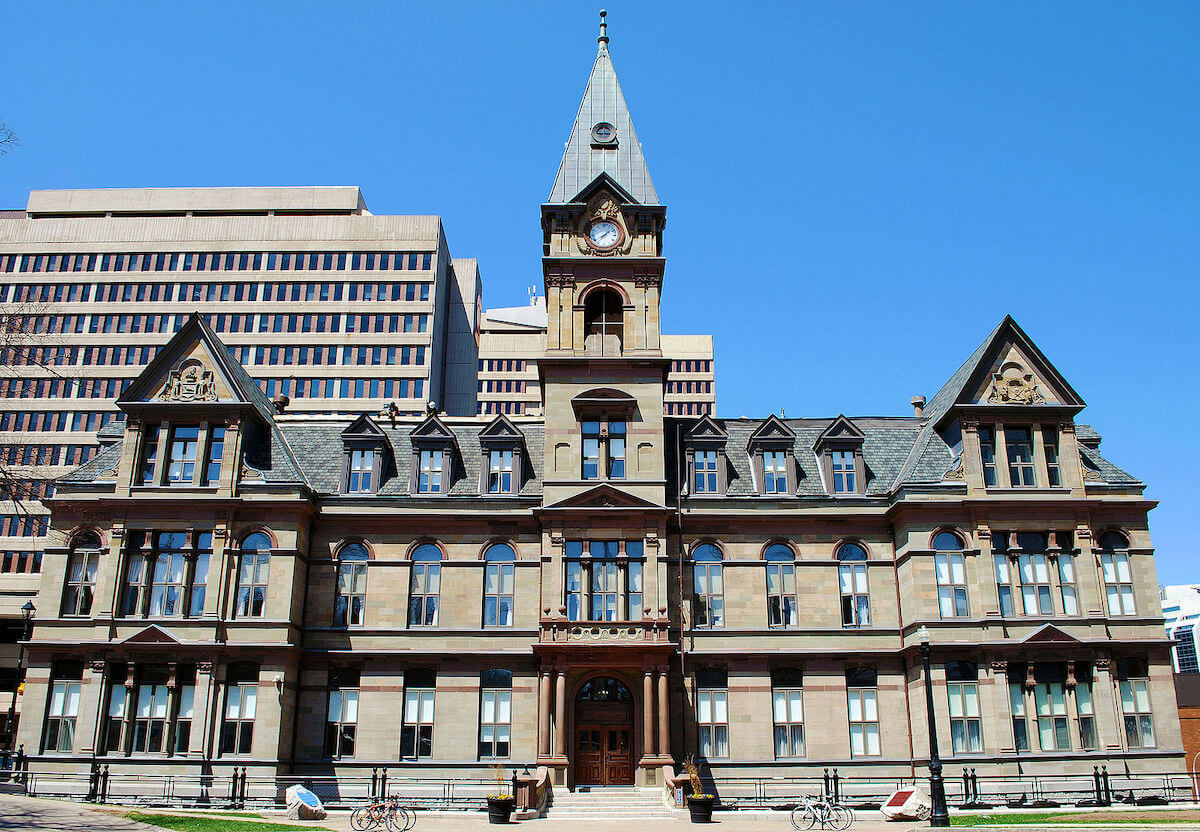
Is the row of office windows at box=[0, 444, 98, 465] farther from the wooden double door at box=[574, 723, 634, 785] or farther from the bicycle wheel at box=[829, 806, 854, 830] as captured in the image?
the bicycle wheel at box=[829, 806, 854, 830]

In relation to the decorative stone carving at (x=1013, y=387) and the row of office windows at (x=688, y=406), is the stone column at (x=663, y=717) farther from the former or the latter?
the row of office windows at (x=688, y=406)

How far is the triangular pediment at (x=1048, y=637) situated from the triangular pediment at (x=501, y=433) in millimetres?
21410

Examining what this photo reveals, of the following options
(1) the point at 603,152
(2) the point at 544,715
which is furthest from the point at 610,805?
(1) the point at 603,152

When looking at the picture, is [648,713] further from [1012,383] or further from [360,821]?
[1012,383]

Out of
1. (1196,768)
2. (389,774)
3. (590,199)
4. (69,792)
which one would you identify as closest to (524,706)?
(389,774)

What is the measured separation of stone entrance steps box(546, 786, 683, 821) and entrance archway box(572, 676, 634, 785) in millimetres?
1441

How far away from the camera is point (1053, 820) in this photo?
29188 mm

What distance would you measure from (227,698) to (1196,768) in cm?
4397

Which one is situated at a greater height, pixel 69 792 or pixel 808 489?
pixel 808 489

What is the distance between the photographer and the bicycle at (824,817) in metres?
29.1

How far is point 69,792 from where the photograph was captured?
118 ft

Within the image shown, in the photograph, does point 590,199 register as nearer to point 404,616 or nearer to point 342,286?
point 404,616

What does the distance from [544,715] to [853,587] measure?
13.5 metres

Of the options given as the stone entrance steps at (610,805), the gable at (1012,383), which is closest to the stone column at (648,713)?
the stone entrance steps at (610,805)
